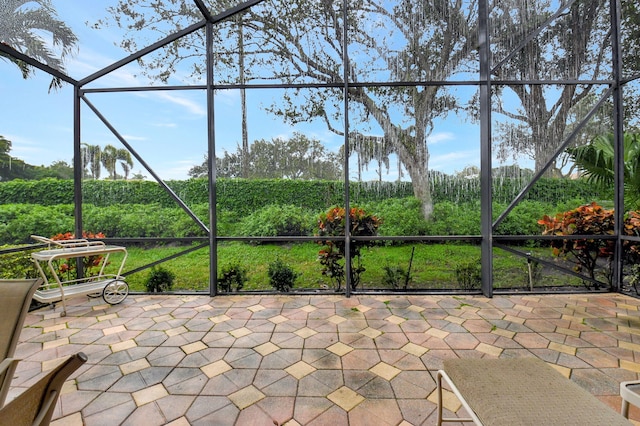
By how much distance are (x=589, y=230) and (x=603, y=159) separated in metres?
0.94

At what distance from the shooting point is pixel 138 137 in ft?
13.2

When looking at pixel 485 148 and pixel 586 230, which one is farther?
pixel 586 230

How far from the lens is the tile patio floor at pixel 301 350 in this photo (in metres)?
1.53

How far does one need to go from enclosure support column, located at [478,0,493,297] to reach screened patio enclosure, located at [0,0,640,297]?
0.08ft

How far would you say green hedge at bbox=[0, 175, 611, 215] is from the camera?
360 cm

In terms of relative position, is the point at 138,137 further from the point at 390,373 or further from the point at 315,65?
the point at 390,373

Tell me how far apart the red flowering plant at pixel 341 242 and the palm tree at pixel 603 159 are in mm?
2747

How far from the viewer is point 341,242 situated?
3.71 metres

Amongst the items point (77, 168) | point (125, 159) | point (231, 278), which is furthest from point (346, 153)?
point (77, 168)

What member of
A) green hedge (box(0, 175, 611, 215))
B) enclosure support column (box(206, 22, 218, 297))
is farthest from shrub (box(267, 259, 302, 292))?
green hedge (box(0, 175, 611, 215))

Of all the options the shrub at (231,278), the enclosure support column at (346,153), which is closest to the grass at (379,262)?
the shrub at (231,278)

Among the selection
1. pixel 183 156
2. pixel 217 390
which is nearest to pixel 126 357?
pixel 217 390

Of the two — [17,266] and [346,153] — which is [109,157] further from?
[346,153]

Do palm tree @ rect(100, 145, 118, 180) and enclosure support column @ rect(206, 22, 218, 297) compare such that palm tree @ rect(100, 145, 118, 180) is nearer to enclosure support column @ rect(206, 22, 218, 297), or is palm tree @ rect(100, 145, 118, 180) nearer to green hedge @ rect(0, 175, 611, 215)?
green hedge @ rect(0, 175, 611, 215)
